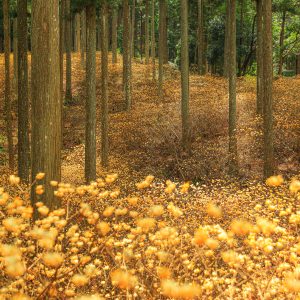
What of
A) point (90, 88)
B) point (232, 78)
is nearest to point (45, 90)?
point (90, 88)

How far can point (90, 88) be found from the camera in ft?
40.2

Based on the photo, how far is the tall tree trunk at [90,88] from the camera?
11.9 meters

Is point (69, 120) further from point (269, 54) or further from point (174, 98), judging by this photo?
point (269, 54)

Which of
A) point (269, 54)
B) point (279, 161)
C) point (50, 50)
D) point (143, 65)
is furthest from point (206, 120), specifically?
point (143, 65)

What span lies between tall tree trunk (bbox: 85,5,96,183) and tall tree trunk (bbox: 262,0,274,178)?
5240 millimetres

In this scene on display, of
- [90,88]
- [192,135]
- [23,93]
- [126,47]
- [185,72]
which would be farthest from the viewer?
[126,47]

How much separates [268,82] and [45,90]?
24.1ft

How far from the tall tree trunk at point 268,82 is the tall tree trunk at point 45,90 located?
22.2ft

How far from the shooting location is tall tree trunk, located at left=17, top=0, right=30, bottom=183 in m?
10.9

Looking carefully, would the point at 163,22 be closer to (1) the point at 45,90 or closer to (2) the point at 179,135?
(2) the point at 179,135

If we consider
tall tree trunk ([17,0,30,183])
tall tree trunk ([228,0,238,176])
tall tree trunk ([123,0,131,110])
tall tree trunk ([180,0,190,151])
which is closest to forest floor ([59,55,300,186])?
tall tree trunk ([228,0,238,176])

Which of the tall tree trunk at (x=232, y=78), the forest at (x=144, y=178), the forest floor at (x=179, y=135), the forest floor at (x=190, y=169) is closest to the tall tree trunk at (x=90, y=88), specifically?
the forest at (x=144, y=178)

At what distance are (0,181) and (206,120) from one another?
980 cm

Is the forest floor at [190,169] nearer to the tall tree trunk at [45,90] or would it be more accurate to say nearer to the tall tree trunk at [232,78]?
the tall tree trunk at [232,78]
